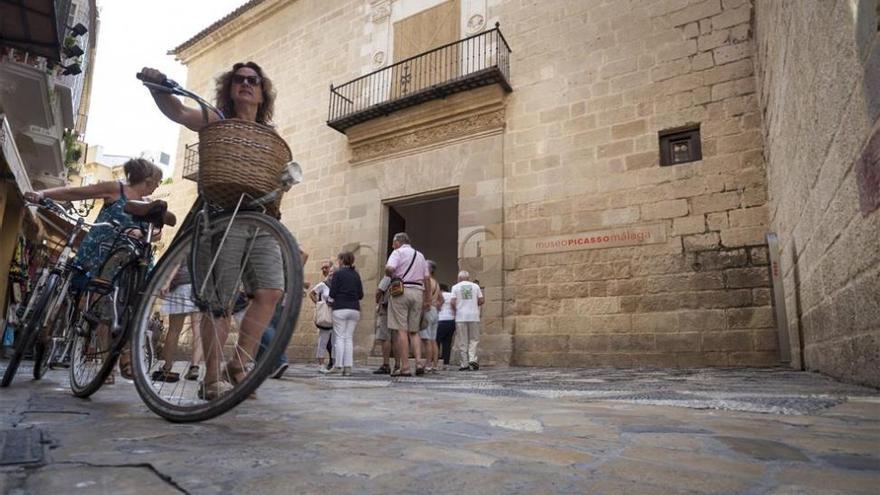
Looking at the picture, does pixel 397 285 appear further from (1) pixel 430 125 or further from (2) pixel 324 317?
(1) pixel 430 125

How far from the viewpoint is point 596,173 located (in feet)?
Answer: 27.0

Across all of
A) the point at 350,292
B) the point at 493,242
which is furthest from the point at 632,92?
the point at 350,292

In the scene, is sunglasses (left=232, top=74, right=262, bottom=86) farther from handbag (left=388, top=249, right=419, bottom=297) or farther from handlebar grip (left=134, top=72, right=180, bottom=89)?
handbag (left=388, top=249, right=419, bottom=297)

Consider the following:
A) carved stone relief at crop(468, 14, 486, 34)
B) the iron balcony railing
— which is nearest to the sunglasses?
the iron balcony railing

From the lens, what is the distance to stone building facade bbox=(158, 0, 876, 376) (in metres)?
7.12

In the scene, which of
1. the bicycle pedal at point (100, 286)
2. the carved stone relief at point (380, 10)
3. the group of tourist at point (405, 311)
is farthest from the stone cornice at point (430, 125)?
the bicycle pedal at point (100, 286)

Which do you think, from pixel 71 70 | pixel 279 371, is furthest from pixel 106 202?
pixel 71 70

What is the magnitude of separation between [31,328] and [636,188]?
24.1 ft

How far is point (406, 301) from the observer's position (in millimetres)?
5789

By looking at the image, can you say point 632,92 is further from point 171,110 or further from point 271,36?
point 271,36

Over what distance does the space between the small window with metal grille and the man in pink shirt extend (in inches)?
170

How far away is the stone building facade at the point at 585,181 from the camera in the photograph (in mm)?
7121

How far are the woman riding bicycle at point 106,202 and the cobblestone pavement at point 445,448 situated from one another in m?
0.85

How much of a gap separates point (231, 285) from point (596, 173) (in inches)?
278
